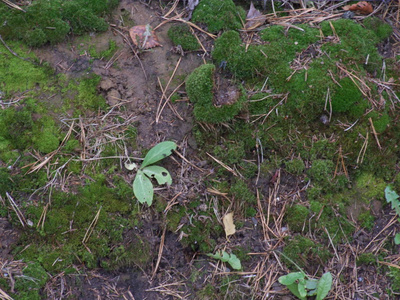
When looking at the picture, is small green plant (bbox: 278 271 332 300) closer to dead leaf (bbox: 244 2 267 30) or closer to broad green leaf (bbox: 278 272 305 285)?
broad green leaf (bbox: 278 272 305 285)

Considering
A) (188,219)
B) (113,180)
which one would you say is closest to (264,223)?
(188,219)

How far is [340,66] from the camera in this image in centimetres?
314

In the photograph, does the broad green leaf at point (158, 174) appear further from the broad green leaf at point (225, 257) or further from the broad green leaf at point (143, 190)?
the broad green leaf at point (225, 257)

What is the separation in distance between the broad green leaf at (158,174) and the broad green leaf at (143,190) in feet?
0.23

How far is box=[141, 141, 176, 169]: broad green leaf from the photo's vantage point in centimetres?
286

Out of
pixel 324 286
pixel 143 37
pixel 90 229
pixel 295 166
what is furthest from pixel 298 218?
pixel 143 37

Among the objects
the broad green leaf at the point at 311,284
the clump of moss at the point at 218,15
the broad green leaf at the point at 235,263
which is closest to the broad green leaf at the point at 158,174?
the broad green leaf at the point at 235,263

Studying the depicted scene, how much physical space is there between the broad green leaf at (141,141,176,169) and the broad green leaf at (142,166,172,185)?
5 cm

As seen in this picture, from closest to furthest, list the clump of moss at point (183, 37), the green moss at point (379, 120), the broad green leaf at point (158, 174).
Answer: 1. the broad green leaf at point (158, 174)
2. the green moss at point (379, 120)
3. the clump of moss at point (183, 37)

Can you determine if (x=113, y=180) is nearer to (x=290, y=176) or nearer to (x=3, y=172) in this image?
(x=3, y=172)

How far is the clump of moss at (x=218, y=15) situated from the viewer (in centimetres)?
332

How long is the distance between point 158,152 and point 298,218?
1.28 m

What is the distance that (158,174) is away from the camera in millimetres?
2836

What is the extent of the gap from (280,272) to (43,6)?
10.2ft
